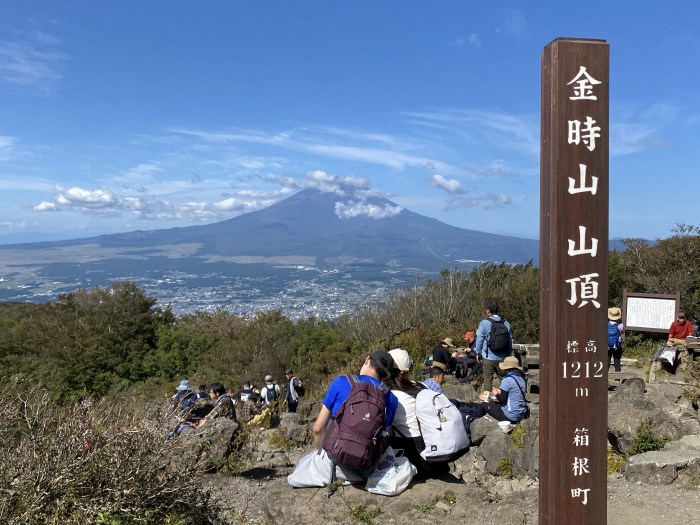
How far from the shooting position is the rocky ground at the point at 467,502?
3732 millimetres

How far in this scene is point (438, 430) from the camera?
398cm

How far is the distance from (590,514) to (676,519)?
2.25 m

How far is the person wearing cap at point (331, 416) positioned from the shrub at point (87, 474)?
67 cm

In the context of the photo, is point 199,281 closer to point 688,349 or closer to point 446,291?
point 446,291

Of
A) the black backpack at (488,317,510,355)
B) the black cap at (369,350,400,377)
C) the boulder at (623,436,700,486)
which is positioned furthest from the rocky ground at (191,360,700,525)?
the black backpack at (488,317,510,355)

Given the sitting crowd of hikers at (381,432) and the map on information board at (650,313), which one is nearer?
the sitting crowd of hikers at (381,432)

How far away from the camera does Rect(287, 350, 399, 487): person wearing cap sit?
3.74m

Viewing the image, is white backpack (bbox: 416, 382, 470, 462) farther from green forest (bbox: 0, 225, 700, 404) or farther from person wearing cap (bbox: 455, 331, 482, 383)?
green forest (bbox: 0, 225, 700, 404)

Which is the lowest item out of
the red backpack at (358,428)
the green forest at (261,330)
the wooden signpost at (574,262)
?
the green forest at (261,330)

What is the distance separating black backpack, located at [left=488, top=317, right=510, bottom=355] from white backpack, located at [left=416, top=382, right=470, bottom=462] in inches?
147

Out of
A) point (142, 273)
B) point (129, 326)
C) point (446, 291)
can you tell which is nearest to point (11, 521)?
point (446, 291)

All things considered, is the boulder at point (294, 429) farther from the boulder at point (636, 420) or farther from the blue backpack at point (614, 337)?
the blue backpack at point (614, 337)

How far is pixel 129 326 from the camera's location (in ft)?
87.2

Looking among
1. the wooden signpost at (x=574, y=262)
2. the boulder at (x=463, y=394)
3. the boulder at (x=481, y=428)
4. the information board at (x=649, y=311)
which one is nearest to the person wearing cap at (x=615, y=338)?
the boulder at (x=463, y=394)
